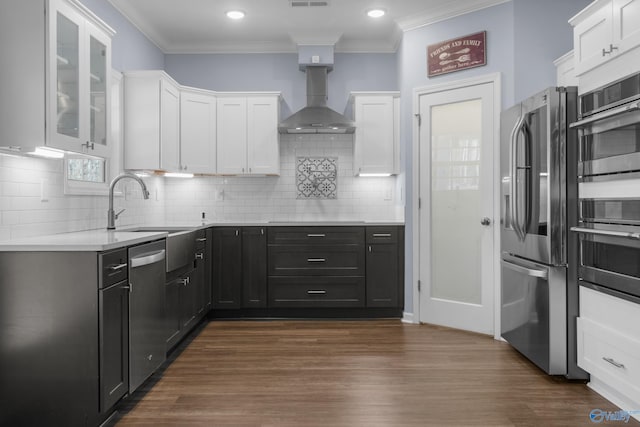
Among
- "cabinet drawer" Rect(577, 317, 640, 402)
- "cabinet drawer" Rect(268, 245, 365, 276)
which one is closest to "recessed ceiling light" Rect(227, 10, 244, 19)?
"cabinet drawer" Rect(268, 245, 365, 276)

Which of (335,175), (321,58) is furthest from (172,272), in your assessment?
(321,58)

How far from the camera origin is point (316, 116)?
4.74 m

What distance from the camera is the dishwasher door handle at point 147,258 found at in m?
2.52

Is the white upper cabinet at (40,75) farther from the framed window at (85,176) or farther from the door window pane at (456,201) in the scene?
the door window pane at (456,201)

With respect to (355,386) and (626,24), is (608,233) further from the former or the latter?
(355,386)

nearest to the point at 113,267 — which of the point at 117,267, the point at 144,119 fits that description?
the point at 117,267

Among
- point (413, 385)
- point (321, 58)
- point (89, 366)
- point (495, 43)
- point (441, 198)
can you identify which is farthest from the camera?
point (321, 58)

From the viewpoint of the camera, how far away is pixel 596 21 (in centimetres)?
260

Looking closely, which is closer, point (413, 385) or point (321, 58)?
point (413, 385)

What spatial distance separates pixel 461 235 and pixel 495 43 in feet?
5.48

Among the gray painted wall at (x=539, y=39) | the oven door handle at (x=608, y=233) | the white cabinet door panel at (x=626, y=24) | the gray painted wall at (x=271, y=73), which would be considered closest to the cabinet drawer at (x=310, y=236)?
the gray painted wall at (x=271, y=73)

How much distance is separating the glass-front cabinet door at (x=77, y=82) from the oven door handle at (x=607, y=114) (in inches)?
112

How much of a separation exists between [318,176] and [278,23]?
165 cm

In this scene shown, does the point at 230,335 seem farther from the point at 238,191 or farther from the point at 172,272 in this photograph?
the point at 238,191
